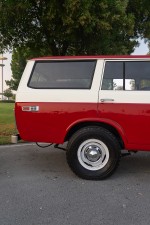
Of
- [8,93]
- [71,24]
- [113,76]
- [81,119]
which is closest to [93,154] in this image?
[81,119]

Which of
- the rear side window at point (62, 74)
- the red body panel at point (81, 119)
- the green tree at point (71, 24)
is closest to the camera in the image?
the red body panel at point (81, 119)

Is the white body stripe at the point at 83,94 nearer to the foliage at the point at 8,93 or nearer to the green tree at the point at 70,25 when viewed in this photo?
the green tree at the point at 70,25

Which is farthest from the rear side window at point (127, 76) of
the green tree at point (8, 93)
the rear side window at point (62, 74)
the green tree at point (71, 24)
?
the green tree at point (8, 93)

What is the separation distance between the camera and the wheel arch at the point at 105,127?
555cm

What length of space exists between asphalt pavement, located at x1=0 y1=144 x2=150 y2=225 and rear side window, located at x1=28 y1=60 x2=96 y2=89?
4.82 ft

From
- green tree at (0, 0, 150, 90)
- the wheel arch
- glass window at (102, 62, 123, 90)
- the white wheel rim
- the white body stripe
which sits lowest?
the white wheel rim

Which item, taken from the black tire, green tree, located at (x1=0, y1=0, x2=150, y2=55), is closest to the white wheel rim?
the black tire

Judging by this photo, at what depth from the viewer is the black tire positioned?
5594 mm

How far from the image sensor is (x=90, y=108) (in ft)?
18.2

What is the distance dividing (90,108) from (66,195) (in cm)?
140

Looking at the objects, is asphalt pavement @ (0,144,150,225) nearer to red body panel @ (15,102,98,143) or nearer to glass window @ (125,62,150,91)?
red body panel @ (15,102,98,143)

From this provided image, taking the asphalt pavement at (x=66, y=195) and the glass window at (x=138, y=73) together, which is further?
the glass window at (x=138, y=73)

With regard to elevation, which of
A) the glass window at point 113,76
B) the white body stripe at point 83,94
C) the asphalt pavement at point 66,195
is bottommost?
the asphalt pavement at point 66,195

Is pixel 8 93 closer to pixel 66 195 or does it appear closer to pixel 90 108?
pixel 90 108
